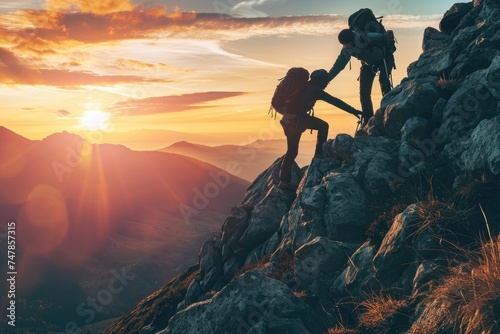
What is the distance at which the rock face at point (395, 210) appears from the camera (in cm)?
963

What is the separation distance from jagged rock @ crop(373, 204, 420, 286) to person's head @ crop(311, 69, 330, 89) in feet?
28.5

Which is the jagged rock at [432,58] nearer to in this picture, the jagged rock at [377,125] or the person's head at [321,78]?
the jagged rock at [377,125]

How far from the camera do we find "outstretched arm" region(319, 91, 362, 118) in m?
17.2

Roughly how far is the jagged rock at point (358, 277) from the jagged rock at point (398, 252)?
0.29 m

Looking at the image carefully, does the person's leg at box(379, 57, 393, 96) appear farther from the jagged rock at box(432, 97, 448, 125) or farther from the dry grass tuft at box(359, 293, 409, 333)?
the dry grass tuft at box(359, 293, 409, 333)

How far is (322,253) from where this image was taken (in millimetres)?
12273

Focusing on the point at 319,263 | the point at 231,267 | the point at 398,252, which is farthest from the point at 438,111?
the point at 231,267

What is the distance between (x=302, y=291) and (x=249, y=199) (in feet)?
49.3

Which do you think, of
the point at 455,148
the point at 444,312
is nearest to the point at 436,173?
the point at 455,148

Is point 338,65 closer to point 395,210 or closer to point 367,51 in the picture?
point 367,51

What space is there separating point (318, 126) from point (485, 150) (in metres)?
8.71

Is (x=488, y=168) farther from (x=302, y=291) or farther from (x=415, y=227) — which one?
(x=302, y=291)

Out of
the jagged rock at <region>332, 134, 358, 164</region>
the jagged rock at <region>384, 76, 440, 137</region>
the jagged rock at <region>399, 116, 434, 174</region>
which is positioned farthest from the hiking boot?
the jagged rock at <region>399, 116, 434, 174</region>

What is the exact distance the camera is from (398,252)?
10.1m
